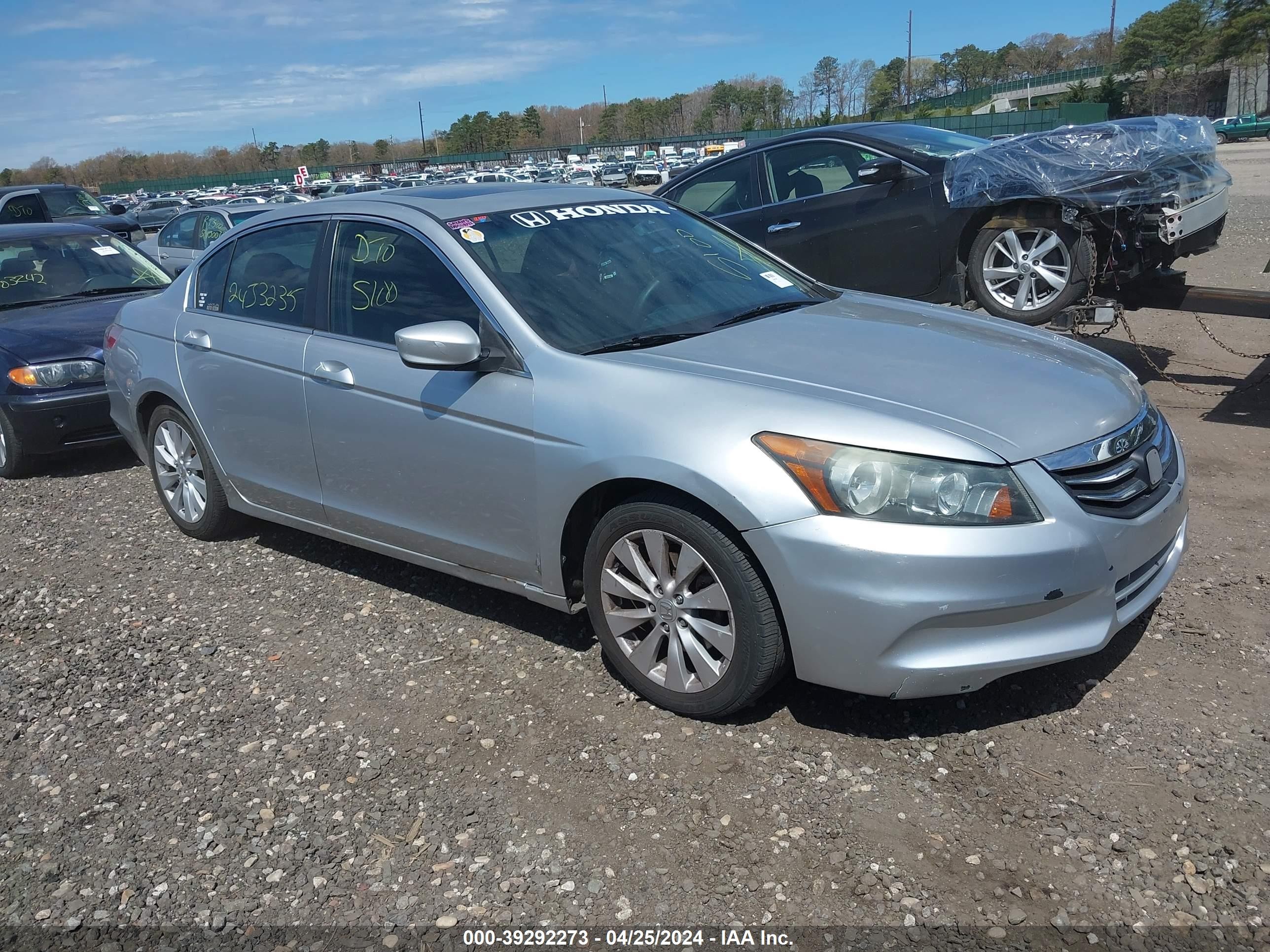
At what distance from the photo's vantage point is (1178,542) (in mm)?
3453

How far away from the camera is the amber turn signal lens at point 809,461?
290 cm

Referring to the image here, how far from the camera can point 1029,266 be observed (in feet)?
21.9

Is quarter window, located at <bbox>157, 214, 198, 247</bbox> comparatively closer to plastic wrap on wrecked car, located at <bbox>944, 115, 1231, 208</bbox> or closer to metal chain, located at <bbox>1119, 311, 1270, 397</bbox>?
plastic wrap on wrecked car, located at <bbox>944, 115, 1231, 208</bbox>

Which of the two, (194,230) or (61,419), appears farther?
(194,230)

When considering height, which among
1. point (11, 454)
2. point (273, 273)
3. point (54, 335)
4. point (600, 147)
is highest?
point (600, 147)

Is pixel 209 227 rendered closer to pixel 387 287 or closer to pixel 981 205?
pixel 981 205

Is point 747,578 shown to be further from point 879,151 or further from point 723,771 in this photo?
point 879,151

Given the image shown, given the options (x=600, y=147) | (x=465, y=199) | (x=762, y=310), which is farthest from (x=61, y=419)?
(x=600, y=147)

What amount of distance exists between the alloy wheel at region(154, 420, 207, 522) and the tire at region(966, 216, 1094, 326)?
15.8 feet

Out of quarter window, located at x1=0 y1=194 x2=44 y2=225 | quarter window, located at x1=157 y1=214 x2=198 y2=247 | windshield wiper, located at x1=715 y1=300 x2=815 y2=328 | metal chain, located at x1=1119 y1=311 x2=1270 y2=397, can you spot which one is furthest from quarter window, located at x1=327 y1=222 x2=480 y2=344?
quarter window, located at x1=0 y1=194 x2=44 y2=225

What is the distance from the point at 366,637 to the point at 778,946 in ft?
7.70

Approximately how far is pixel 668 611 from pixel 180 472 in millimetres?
3274

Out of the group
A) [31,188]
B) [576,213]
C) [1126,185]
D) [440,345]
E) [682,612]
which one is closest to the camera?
[682,612]

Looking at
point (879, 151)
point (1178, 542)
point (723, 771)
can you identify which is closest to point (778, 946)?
point (723, 771)
